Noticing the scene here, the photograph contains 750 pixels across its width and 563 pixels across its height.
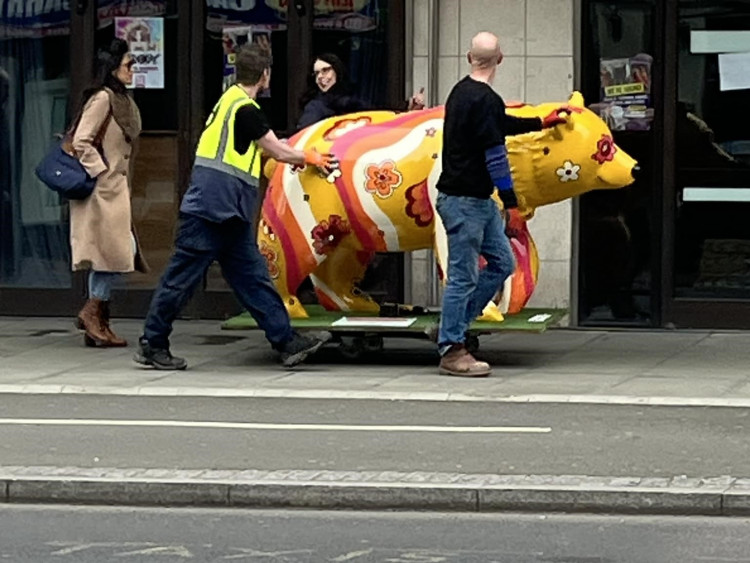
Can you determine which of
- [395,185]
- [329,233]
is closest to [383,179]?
[395,185]

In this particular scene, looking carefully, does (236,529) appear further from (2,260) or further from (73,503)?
(2,260)

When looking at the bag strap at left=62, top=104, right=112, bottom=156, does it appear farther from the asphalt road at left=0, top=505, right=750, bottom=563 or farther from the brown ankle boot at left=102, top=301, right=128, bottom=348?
the asphalt road at left=0, top=505, right=750, bottom=563

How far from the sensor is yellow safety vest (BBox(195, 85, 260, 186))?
11.6 m

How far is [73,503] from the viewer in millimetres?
8461

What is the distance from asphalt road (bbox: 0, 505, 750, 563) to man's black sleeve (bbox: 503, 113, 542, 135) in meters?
3.68

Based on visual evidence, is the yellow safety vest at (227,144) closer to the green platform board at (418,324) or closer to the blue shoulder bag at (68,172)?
the green platform board at (418,324)

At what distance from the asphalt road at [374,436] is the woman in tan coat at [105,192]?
90.0 inches

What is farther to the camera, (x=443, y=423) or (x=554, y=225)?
(x=554, y=225)

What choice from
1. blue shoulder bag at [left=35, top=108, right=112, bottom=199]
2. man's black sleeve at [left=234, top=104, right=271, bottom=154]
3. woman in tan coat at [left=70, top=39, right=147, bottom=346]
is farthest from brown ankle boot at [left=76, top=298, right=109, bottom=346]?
man's black sleeve at [left=234, top=104, right=271, bottom=154]

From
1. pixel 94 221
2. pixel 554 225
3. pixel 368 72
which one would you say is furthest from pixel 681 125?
pixel 94 221

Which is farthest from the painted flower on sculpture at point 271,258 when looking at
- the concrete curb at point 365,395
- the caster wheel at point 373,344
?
the concrete curb at point 365,395

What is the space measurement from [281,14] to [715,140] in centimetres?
329

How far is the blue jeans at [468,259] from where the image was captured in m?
11.4

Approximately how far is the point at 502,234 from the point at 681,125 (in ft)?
10.1
